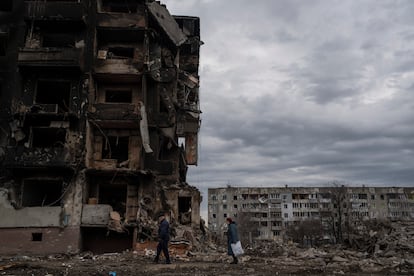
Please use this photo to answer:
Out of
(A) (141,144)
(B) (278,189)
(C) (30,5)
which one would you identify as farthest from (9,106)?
(B) (278,189)

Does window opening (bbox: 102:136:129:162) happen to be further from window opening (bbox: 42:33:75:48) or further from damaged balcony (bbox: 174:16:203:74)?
damaged balcony (bbox: 174:16:203:74)

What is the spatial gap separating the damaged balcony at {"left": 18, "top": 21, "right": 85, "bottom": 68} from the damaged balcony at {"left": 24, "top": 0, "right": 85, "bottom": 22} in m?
0.38

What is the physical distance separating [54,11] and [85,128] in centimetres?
819

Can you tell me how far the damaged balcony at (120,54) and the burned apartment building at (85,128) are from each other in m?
0.07

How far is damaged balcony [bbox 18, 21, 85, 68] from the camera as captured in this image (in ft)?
81.3

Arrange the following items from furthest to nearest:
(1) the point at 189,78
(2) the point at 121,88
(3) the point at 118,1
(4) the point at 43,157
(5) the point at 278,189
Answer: (5) the point at 278,189 < (1) the point at 189,78 < (3) the point at 118,1 < (2) the point at 121,88 < (4) the point at 43,157

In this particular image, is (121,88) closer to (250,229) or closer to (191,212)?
(191,212)

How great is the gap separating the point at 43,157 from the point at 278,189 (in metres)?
69.7

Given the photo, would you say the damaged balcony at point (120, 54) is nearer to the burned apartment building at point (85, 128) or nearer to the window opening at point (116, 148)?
the burned apartment building at point (85, 128)

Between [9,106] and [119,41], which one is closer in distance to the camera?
[9,106]

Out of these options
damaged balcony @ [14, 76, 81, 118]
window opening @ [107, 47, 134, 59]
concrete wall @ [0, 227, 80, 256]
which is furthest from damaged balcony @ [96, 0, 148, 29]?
concrete wall @ [0, 227, 80, 256]

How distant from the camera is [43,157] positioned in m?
23.5

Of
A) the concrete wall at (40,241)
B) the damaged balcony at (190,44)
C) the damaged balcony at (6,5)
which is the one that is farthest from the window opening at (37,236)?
the damaged balcony at (190,44)

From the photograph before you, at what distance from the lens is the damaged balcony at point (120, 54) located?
26203 mm
